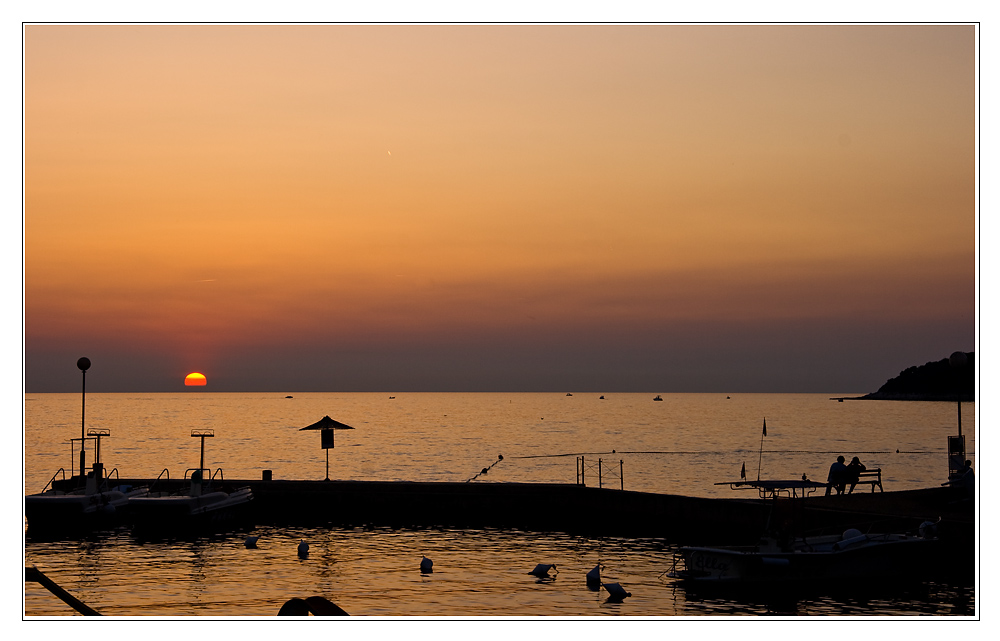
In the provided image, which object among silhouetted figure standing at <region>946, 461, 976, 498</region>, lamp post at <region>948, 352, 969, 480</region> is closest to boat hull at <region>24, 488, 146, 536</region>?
silhouetted figure standing at <region>946, 461, 976, 498</region>

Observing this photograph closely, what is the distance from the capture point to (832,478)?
3262cm

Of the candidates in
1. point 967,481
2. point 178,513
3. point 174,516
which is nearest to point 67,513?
point 174,516

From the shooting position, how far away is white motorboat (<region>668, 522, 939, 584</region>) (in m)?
24.0

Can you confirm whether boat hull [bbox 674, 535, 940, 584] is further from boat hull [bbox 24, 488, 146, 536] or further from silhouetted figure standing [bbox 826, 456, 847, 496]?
boat hull [bbox 24, 488, 146, 536]

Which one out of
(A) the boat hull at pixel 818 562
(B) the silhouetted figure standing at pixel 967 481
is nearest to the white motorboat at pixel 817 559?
(A) the boat hull at pixel 818 562

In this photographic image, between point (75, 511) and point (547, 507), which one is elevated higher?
point (75, 511)

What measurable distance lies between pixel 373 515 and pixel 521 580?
14.4m

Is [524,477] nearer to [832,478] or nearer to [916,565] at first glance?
[832,478]

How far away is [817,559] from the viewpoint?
2411 centimetres

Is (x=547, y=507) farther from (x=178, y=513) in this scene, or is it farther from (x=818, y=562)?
(x=818, y=562)

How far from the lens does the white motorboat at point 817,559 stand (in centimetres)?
2395

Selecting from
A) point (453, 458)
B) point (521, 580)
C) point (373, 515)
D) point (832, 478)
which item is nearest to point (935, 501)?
point (832, 478)

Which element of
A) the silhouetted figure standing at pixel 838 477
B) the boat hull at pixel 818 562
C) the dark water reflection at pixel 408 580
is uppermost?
the silhouetted figure standing at pixel 838 477

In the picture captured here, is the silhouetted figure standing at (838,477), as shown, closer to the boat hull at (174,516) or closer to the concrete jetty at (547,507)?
the concrete jetty at (547,507)
